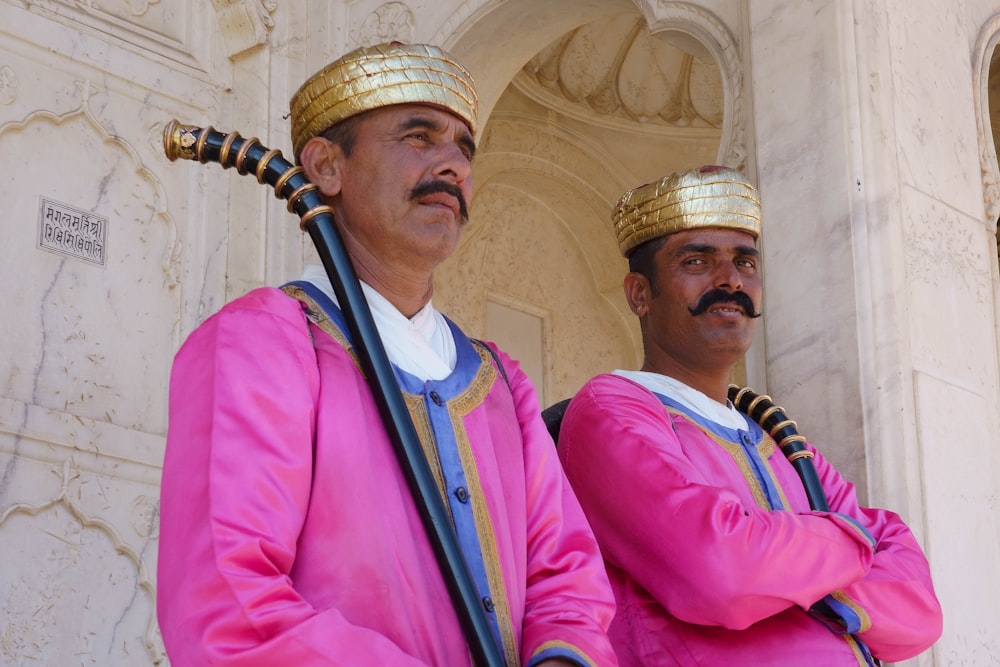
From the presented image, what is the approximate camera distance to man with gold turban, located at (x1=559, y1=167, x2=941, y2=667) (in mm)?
2883

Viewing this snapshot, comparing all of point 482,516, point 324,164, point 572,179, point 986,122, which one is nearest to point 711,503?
point 482,516

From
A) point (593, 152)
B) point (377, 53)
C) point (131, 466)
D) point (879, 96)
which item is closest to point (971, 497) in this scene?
point (879, 96)

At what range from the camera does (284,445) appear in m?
2.27

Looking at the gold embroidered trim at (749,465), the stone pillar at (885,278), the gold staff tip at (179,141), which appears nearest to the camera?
the gold staff tip at (179,141)

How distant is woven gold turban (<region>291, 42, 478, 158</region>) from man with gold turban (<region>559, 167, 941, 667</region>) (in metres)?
0.84

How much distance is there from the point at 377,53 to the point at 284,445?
878 millimetres

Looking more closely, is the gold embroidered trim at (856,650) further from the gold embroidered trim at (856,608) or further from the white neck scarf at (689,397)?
the white neck scarf at (689,397)

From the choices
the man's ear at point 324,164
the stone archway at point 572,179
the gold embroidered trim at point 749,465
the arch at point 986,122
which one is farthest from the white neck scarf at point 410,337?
the stone archway at point 572,179

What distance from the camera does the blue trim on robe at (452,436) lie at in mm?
2412

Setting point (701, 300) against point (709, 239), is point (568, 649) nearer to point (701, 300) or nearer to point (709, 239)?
point (701, 300)

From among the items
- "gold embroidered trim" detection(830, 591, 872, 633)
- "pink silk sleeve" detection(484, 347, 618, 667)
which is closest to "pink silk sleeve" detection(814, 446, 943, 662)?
"gold embroidered trim" detection(830, 591, 872, 633)

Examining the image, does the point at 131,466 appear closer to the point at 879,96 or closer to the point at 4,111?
the point at 4,111

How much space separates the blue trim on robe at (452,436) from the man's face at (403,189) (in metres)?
0.16

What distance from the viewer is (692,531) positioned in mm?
2900
